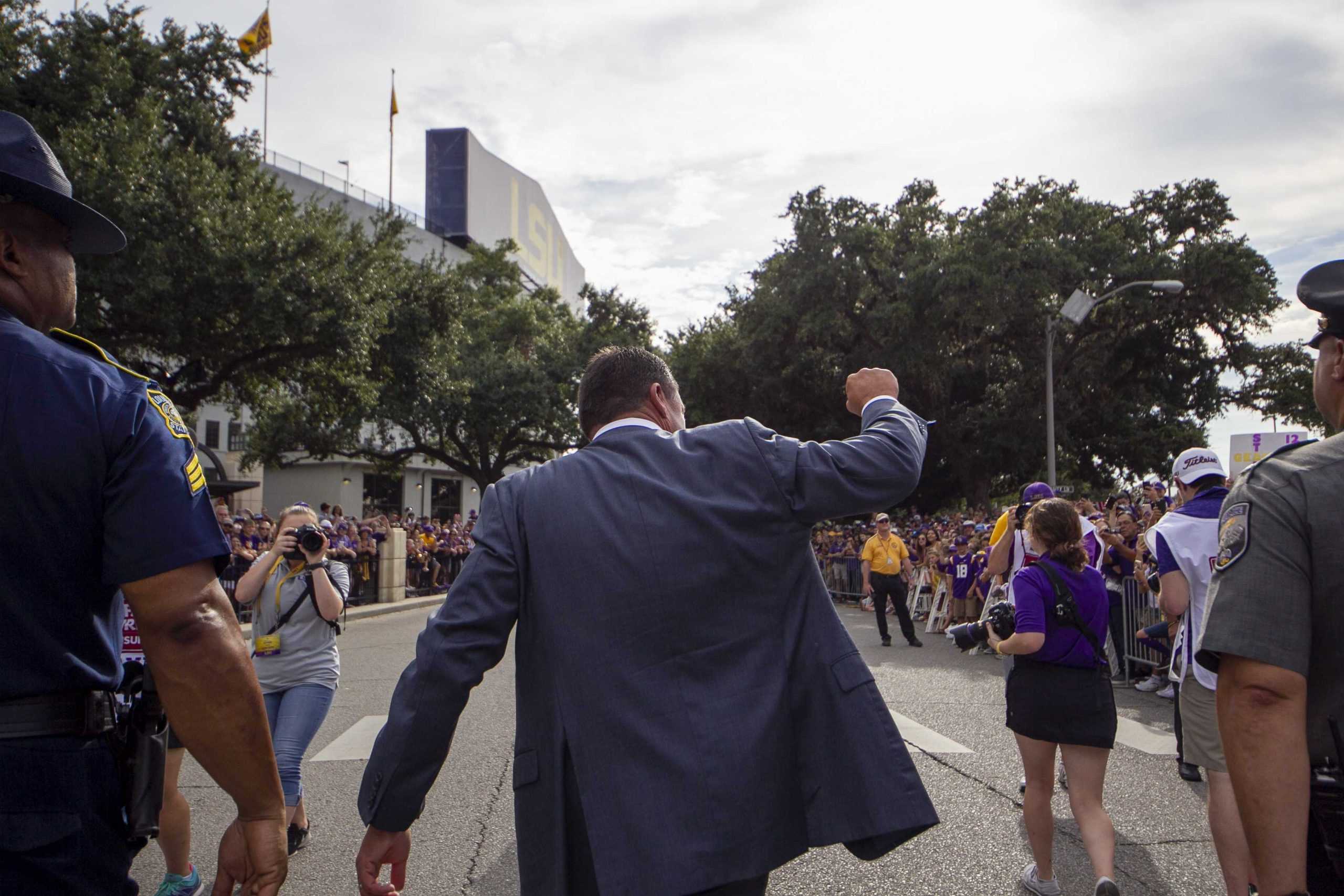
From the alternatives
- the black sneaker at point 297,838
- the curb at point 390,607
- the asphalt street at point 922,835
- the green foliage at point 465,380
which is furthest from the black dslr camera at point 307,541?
the green foliage at point 465,380

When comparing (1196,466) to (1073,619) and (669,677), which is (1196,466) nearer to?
Answer: (1073,619)

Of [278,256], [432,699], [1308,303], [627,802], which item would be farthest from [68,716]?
[278,256]

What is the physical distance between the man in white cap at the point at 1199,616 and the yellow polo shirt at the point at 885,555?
362 inches

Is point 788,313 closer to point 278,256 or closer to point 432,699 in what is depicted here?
point 278,256

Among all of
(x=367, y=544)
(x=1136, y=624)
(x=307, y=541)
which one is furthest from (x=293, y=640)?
(x=367, y=544)

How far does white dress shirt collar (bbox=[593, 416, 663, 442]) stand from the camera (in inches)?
97.5

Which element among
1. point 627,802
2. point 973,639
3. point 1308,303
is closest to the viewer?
point 1308,303

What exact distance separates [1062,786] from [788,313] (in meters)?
28.6

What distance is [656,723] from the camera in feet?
7.11

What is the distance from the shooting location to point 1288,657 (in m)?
1.84

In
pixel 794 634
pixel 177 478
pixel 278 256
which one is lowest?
→ pixel 794 634

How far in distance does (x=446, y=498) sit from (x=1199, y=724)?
56394mm

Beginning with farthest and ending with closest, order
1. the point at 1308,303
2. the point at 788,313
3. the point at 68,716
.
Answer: the point at 788,313
the point at 1308,303
the point at 68,716

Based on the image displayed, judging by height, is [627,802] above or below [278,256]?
below
